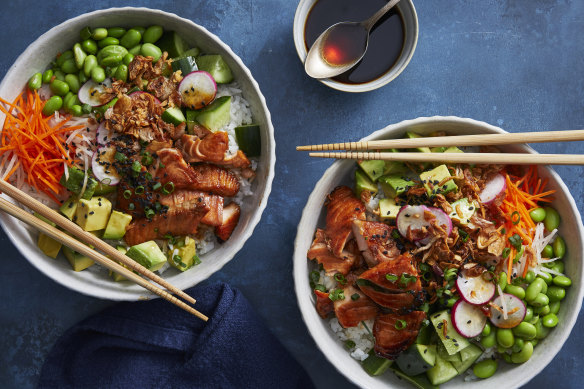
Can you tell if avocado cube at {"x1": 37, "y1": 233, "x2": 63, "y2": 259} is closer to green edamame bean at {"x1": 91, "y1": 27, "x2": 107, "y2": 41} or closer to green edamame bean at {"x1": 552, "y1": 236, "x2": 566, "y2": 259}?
green edamame bean at {"x1": 91, "y1": 27, "x2": 107, "y2": 41}

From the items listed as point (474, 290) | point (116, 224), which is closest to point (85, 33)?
point (116, 224)

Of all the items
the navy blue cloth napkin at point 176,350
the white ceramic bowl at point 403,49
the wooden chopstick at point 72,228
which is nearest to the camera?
the wooden chopstick at point 72,228

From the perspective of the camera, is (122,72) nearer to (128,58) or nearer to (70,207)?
(128,58)

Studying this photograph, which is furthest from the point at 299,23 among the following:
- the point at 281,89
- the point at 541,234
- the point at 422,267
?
the point at 541,234

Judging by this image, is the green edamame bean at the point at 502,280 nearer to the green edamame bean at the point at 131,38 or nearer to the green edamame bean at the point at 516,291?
the green edamame bean at the point at 516,291

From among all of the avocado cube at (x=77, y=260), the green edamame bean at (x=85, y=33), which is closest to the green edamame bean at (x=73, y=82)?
the green edamame bean at (x=85, y=33)
